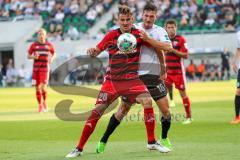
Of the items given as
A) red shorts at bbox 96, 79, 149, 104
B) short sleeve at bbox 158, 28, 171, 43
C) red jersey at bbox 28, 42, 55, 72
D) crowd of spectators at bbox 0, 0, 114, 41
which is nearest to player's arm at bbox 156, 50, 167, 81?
short sleeve at bbox 158, 28, 171, 43

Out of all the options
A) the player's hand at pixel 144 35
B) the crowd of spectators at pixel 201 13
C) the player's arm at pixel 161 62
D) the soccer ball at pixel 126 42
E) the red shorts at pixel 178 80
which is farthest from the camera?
→ the crowd of spectators at pixel 201 13

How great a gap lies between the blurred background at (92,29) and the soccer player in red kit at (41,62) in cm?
1846

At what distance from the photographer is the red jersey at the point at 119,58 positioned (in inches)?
443

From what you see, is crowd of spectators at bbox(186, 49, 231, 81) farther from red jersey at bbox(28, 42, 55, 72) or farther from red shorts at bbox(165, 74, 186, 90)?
red shorts at bbox(165, 74, 186, 90)

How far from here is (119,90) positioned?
1132 cm

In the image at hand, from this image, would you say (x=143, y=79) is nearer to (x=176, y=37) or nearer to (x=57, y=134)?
(x=57, y=134)

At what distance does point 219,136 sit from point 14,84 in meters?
38.0

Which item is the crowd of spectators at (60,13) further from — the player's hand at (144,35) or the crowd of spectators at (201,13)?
the player's hand at (144,35)

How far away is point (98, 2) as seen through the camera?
5419cm

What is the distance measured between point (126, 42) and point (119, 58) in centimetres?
35

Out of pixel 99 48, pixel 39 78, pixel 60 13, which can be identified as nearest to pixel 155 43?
pixel 99 48

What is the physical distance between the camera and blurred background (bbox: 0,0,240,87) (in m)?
47.7

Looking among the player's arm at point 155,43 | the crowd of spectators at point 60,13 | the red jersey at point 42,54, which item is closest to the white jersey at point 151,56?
the player's arm at point 155,43

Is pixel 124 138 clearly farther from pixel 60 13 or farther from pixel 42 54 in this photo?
pixel 60 13
